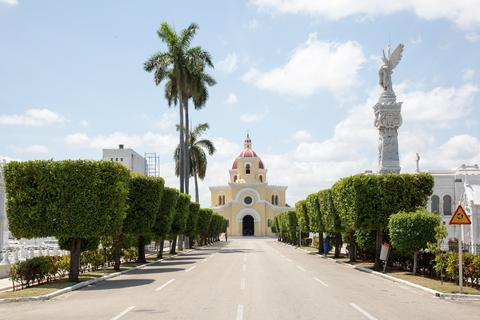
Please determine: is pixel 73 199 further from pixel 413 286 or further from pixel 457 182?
pixel 457 182

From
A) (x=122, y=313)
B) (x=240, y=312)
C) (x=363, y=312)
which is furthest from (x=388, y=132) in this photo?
(x=122, y=313)

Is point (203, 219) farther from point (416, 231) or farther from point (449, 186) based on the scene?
point (416, 231)

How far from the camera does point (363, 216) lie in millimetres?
27188

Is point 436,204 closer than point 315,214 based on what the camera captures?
No

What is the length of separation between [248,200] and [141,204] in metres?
78.0

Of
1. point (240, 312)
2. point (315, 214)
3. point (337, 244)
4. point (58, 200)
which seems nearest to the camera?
A: point (240, 312)

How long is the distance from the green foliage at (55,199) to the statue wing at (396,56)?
100ft

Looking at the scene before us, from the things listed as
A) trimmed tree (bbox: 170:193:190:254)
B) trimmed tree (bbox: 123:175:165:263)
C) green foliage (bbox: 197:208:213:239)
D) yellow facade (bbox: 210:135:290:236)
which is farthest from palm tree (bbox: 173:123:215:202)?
yellow facade (bbox: 210:135:290:236)

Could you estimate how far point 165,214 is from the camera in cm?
3712

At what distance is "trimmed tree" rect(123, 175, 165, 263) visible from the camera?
3064 centimetres

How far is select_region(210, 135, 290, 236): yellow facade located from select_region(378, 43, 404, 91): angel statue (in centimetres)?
6438

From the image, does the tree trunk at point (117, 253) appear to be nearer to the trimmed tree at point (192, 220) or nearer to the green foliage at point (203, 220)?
the trimmed tree at point (192, 220)

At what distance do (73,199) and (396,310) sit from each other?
44.4 feet

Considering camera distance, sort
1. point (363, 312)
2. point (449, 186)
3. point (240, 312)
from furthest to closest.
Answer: point (449, 186), point (363, 312), point (240, 312)
